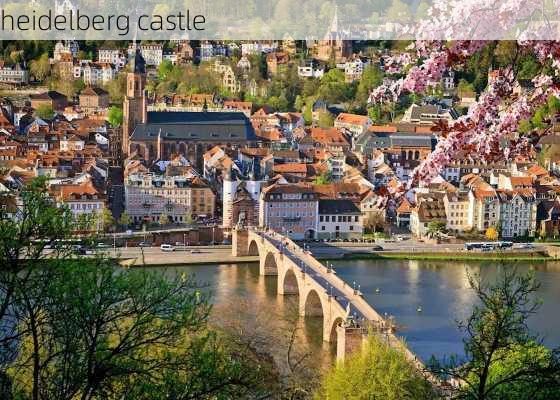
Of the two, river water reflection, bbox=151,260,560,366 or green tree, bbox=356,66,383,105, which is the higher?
green tree, bbox=356,66,383,105

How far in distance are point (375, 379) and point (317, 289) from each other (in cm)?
351

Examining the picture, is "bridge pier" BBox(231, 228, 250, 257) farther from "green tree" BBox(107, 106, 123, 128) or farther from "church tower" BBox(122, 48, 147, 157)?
"green tree" BBox(107, 106, 123, 128)

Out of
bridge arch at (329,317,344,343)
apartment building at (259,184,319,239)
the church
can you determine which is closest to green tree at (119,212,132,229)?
apartment building at (259,184,319,239)

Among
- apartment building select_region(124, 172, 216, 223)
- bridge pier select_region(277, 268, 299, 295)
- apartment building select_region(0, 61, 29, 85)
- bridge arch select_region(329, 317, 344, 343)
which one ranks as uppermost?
apartment building select_region(0, 61, 29, 85)

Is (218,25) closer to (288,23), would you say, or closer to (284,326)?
(288,23)

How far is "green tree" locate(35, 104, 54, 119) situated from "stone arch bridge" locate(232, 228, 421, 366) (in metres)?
8.37

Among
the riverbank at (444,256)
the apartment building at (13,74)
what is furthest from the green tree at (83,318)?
the apartment building at (13,74)

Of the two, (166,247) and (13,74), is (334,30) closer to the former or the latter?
(13,74)

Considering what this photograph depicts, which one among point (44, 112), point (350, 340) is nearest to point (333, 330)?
point (350, 340)

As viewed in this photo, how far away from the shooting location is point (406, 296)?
32.9 ft

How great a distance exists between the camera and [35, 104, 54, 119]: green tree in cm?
2011

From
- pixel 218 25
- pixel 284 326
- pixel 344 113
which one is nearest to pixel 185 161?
pixel 344 113

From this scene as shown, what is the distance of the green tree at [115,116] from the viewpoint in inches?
767

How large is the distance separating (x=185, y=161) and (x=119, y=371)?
12.9 m
